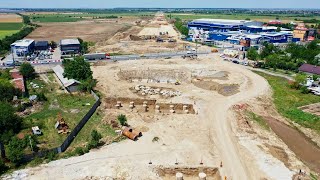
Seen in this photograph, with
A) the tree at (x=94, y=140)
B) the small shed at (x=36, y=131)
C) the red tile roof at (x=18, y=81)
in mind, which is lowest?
the tree at (x=94, y=140)

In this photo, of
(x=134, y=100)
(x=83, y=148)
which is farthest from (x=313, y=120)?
(x=83, y=148)

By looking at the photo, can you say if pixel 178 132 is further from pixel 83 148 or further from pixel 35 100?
pixel 35 100

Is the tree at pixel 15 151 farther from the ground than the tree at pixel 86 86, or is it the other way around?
the tree at pixel 86 86

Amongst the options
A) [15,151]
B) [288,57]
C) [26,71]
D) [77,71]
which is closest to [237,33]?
[288,57]

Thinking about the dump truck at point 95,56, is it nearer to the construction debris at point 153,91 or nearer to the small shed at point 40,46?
the small shed at point 40,46

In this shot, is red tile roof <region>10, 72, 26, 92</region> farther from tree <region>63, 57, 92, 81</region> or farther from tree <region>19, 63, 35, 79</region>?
tree <region>63, 57, 92, 81</region>

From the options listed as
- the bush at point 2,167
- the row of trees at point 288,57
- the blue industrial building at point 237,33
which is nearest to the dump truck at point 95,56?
the row of trees at point 288,57

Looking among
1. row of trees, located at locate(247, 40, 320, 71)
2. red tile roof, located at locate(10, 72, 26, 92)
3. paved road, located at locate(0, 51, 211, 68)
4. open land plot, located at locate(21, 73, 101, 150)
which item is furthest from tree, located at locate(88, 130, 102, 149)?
row of trees, located at locate(247, 40, 320, 71)
